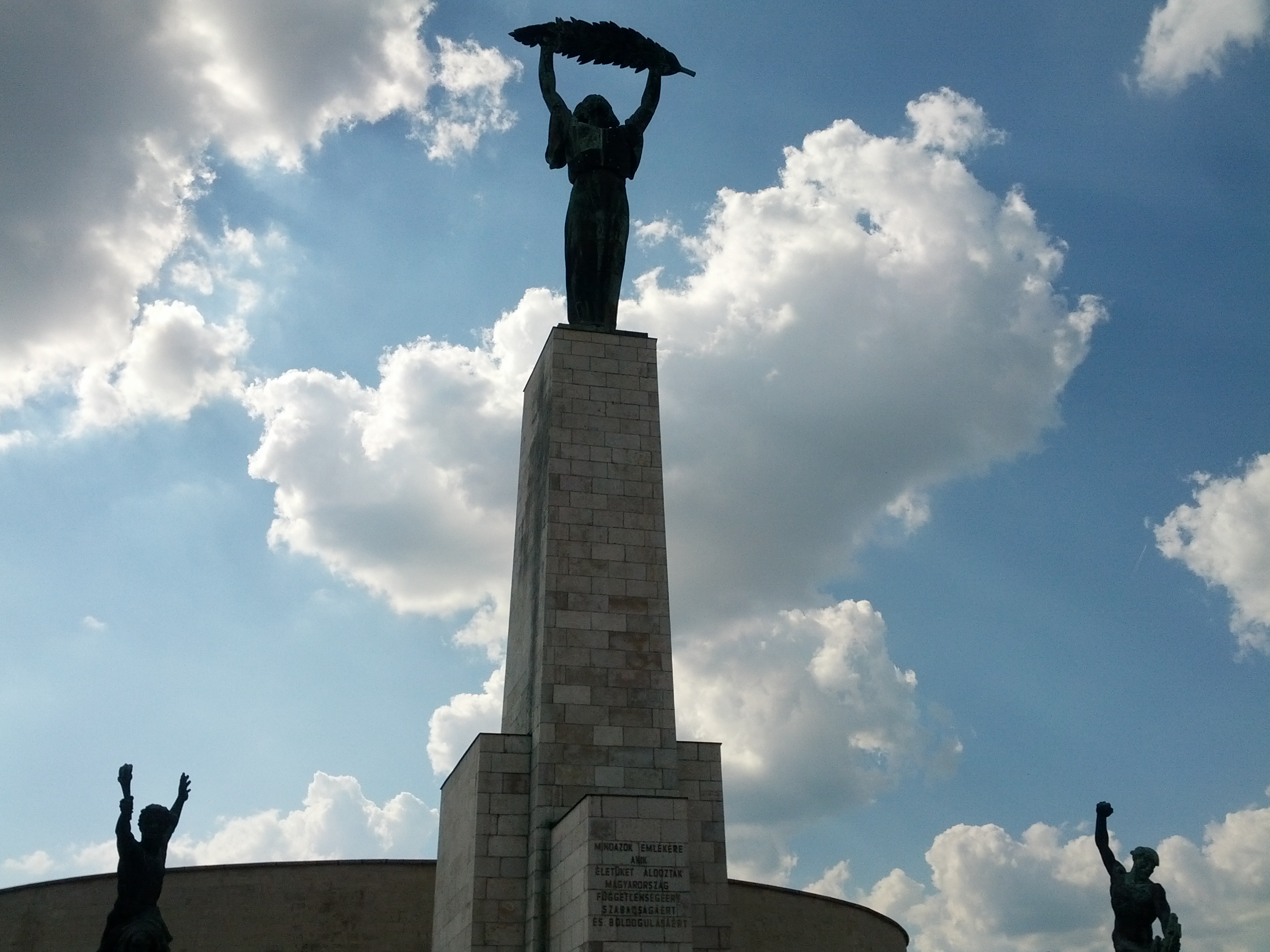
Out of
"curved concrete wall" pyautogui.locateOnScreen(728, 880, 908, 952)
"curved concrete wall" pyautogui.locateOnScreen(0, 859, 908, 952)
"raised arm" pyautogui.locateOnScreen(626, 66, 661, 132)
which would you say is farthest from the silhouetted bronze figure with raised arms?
"curved concrete wall" pyautogui.locateOnScreen(728, 880, 908, 952)

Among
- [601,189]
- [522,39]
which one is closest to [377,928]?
[601,189]

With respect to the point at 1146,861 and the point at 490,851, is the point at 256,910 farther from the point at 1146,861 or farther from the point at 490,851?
the point at 1146,861

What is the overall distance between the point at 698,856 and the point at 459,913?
10.1ft

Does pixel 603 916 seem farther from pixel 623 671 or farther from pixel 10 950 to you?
pixel 10 950

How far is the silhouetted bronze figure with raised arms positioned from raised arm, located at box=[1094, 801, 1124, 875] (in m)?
9.58

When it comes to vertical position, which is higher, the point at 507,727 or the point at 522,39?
the point at 522,39

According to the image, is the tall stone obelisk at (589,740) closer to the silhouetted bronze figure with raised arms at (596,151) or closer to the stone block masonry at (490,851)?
the stone block masonry at (490,851)

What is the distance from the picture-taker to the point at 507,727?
1750 cm

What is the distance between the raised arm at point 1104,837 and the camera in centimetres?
1452

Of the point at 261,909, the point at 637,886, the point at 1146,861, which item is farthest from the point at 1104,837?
the point at 261,909

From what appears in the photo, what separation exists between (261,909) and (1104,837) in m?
17.3

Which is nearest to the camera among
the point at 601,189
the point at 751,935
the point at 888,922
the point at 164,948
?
the point at 164,948

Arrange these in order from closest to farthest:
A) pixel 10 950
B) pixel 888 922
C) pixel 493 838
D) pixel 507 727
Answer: pixel 493 838
pixel 507 727
pixel 10 950
pixel 888 922

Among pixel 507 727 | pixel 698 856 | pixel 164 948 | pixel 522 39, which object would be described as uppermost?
pixel 522 39
